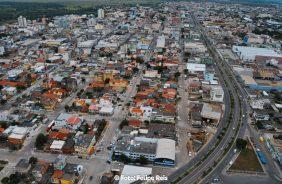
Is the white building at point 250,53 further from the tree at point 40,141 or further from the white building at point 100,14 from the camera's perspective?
the white building at point 100,14

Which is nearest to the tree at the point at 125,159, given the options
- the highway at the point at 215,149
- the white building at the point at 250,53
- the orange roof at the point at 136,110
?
the highway at the point at 215,149

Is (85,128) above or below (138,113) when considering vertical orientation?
below

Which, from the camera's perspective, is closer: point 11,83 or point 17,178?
point 17,178

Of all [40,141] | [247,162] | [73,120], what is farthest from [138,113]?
[247,162]

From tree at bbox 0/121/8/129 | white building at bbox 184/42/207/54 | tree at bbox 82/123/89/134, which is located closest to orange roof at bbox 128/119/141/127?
tree at bbox 82/123/89/134

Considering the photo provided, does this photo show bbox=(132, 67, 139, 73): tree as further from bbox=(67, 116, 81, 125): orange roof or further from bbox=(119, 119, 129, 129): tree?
bbox=(67, 116, 81, 125): orange roof

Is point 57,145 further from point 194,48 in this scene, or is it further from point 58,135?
point 194,48

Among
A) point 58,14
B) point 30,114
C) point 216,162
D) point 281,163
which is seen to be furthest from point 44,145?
point 58,14
